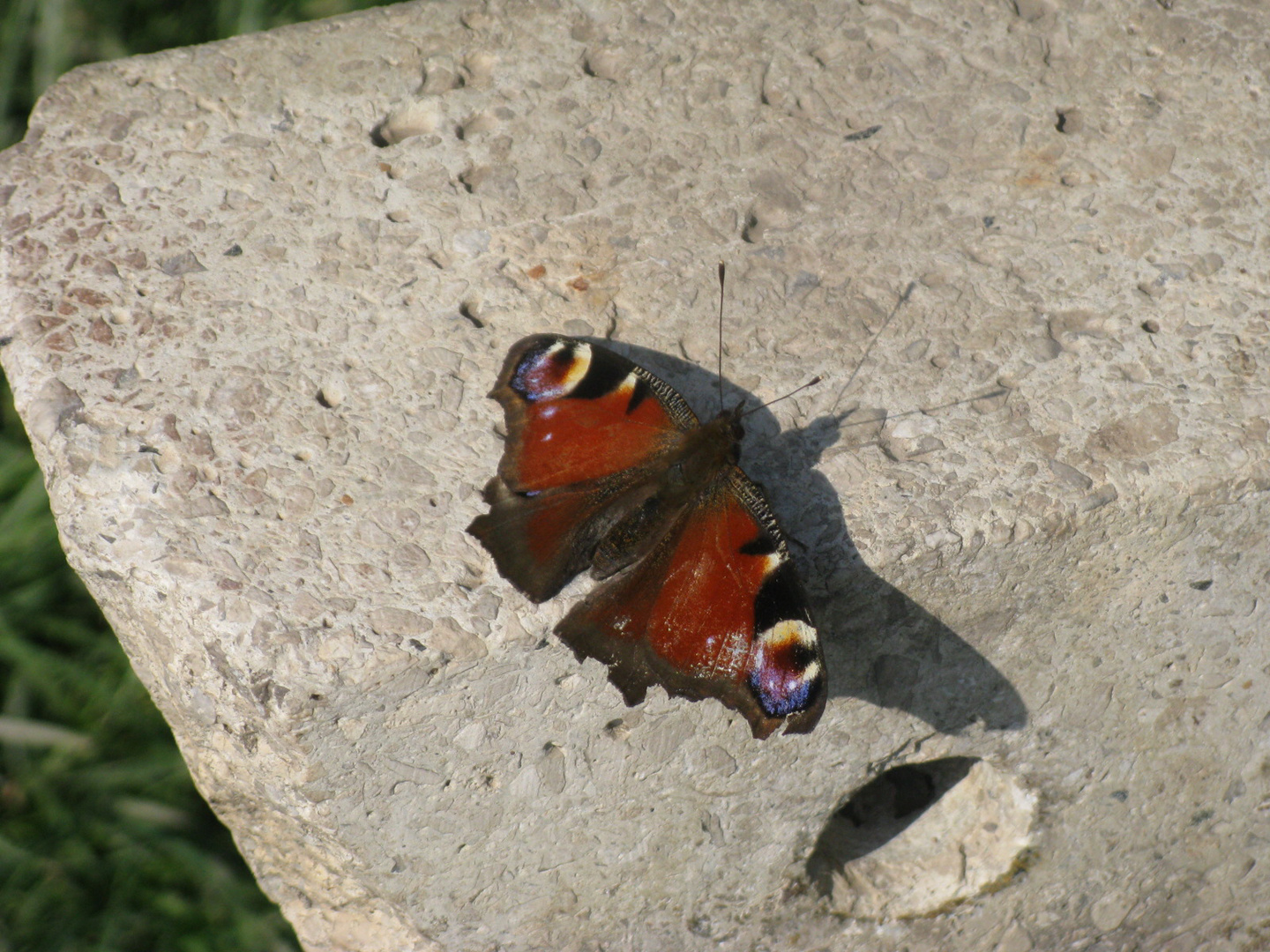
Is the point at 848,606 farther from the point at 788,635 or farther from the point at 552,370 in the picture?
the point at 552,370

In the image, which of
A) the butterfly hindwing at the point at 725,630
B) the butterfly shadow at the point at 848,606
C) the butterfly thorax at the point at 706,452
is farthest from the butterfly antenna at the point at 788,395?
the butterfly hindwing at the point at 725,630

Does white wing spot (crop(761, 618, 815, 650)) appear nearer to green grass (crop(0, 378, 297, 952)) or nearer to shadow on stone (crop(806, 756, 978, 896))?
shadow on stone (crop(806, 756, 978, 896))

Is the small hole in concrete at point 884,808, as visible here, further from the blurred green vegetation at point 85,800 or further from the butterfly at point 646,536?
the blurred green vegetation at point 85,800

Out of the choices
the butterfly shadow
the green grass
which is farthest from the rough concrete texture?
the green grass

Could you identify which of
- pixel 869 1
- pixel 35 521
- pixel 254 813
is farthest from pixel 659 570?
pixel 35 521

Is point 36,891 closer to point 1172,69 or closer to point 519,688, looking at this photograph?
point 519,688

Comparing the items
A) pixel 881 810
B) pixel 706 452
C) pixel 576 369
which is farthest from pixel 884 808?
pixel 576 369
